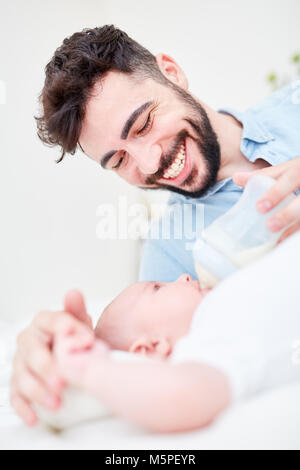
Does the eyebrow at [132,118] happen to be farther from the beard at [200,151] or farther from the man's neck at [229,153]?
the man's neck at [229,153]

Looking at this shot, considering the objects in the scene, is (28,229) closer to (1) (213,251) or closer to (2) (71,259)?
(2) (71,259)

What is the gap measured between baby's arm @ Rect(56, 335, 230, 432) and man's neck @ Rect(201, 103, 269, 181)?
1046mm

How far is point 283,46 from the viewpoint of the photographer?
2.29 m

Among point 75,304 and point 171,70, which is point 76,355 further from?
point 171,70

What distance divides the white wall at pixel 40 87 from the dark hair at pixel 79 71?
45 centimetres

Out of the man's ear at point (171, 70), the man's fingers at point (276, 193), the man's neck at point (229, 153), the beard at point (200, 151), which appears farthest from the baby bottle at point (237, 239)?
the man's ear at point (171, 70)

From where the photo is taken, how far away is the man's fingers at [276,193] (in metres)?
0.81

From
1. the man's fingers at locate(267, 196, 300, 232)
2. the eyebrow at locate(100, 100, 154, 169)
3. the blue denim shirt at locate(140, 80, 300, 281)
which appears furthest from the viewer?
the blue denim shirt at locate(140, 80, 300, 281)

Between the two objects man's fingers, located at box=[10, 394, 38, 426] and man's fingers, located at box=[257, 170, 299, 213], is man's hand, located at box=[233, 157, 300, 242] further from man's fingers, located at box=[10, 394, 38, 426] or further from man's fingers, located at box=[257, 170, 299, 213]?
man's fingers, located at box=[10, 394, 38, 426]

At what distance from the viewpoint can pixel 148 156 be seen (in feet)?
4.10

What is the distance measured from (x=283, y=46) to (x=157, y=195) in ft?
3.66

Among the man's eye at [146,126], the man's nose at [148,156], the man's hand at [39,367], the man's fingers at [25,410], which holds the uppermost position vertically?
the man's eye at [146,126]

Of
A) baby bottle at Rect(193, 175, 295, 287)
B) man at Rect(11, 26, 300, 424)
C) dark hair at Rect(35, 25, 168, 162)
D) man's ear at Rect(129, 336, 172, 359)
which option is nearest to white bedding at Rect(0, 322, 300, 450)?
man's ear at Rect(129, 336, 172, 359)

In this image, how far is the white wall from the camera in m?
1.70
